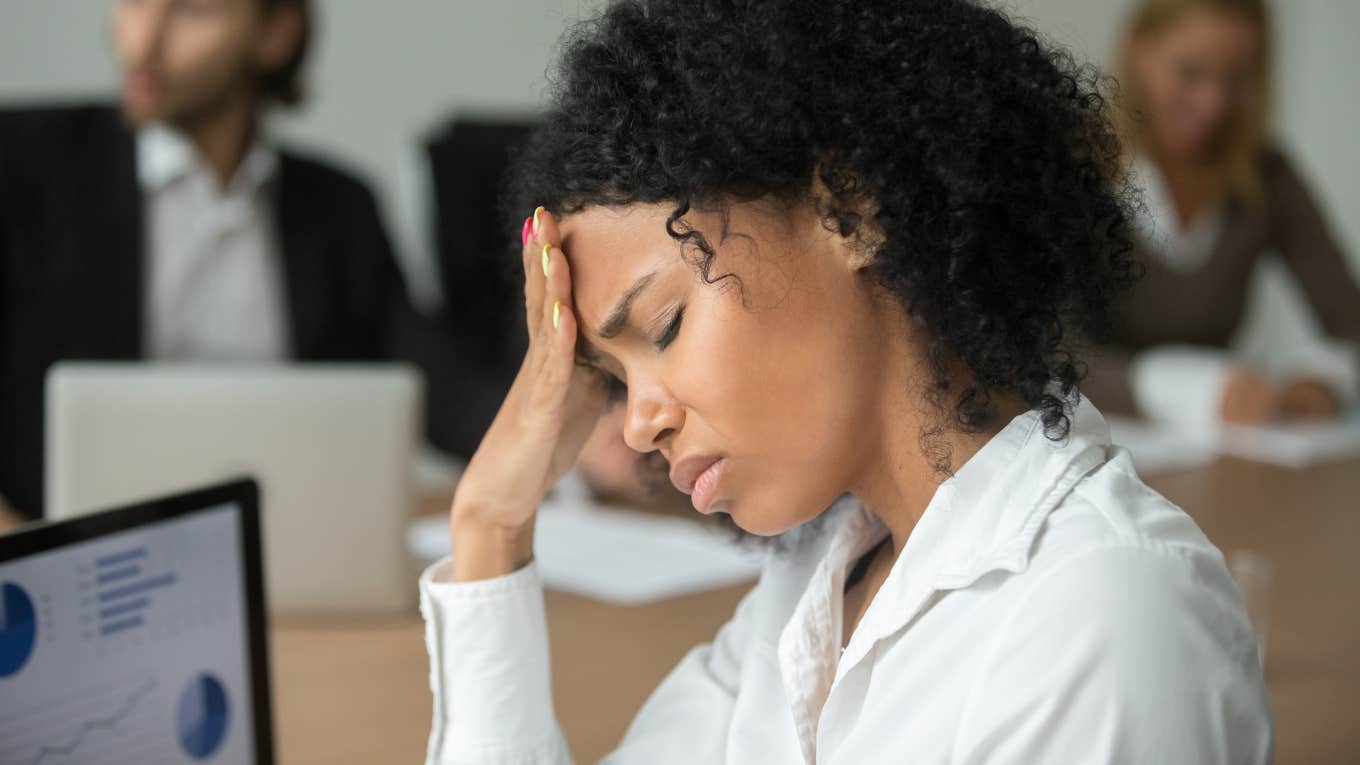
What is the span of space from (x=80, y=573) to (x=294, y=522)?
0.62m

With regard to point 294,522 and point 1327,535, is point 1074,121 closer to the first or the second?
point 294,522

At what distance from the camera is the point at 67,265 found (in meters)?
2.42

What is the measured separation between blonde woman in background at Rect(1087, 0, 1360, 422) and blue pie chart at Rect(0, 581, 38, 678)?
2.21m

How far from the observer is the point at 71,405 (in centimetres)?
142

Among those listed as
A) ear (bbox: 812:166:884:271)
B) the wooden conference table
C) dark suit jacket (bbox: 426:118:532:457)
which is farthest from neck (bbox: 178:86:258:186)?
ear (bbox: 812:166:884:271)

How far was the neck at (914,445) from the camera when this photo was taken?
0.88m

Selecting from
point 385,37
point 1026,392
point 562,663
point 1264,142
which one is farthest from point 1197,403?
point 385,37

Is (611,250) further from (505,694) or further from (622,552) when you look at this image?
(622,552)

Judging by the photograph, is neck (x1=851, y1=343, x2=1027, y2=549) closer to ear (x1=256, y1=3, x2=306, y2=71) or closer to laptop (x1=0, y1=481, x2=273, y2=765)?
laptop (x1=0, y1=481, x2=273, y2=765)

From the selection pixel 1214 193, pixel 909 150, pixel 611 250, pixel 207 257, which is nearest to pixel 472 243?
pixel 207 257

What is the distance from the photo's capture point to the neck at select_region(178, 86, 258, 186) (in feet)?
8.34

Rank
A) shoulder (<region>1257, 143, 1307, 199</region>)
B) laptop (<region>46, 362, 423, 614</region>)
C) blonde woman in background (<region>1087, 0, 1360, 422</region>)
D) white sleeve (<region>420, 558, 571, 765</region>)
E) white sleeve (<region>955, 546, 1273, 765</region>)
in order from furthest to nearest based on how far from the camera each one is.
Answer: shoulder (<region>1257, 143, 1307, 199</region>) → blonde woman in background (<region>1087, 0, 1360, 422</region>) → laptop (<region>46, 362, 423, 614</region>) → white sleeve (<region>420, 558, 571, 765</region>) → white sleeve (<region>955, 546, 1273, 765</region>)

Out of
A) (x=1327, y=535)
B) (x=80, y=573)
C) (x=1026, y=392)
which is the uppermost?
(x=1026, y=392)

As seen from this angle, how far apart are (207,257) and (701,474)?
1902 mm
